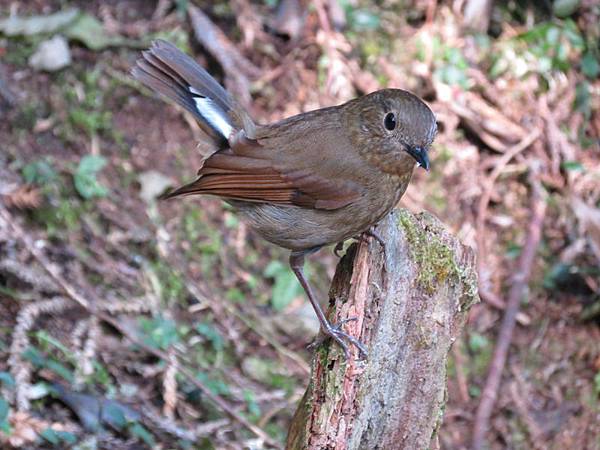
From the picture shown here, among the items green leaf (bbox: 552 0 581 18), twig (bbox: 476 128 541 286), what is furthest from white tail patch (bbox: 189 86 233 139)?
green leaf (bbox: 552 0 581 18)

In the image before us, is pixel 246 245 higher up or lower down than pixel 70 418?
higher up

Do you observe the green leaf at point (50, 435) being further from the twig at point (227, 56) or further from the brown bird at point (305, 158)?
the twig at point (227, 56)

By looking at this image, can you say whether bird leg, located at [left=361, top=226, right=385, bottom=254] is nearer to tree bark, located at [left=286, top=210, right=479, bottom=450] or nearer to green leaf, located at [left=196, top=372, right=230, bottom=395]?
tree bark, located at [left=286, top=210, right=479, bottom=450]

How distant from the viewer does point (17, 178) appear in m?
5.00

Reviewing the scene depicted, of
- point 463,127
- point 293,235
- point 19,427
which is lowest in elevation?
point 19,427

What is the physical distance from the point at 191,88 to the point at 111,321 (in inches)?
52.0

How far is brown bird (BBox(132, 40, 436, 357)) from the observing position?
11.5ft

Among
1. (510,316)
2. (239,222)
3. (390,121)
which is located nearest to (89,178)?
(239,222)

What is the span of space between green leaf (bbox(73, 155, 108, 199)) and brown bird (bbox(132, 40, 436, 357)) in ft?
4.92

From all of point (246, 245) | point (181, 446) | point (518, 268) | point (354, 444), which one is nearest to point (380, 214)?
point (354, 444)

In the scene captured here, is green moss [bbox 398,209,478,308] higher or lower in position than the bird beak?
lower

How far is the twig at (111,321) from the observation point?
13.9 ft

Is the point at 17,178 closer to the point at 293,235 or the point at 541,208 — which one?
the point at 293,235

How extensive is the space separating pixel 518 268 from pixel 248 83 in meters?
2.36
